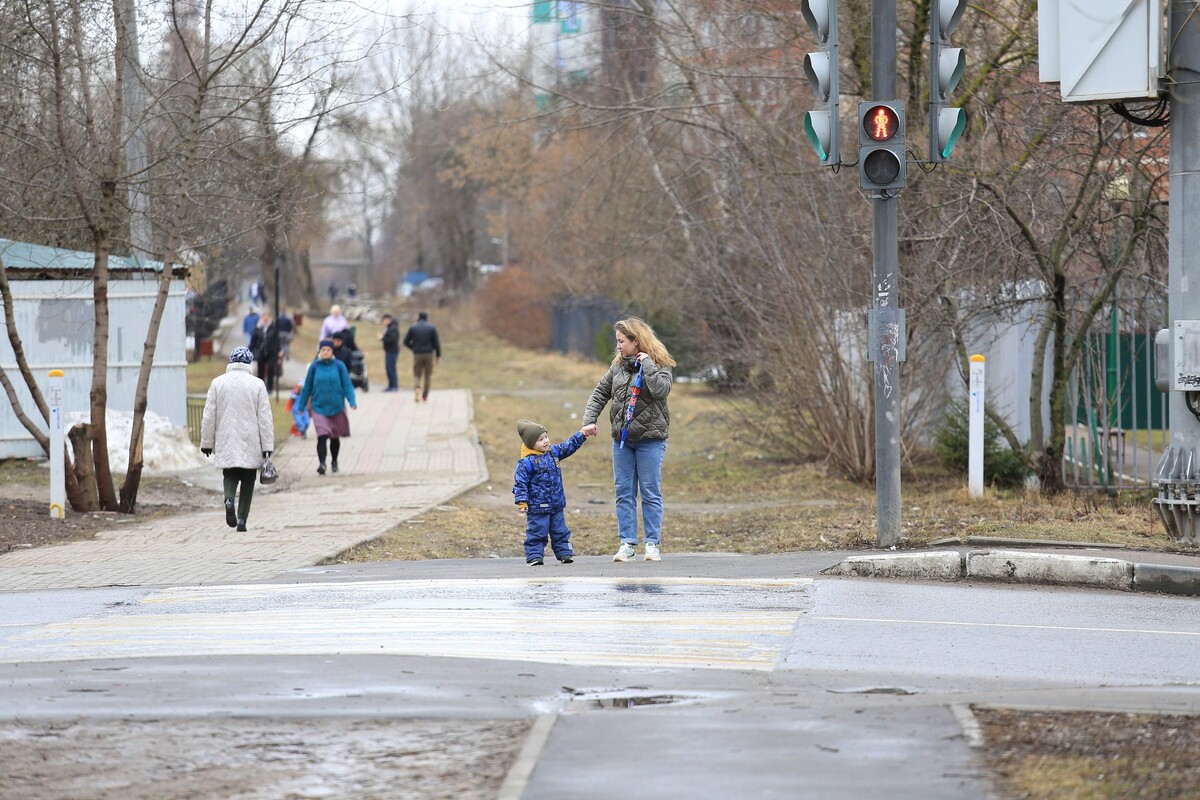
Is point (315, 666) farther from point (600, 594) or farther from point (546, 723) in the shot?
point (600, 594)

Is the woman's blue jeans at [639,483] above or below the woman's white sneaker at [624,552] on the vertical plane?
above

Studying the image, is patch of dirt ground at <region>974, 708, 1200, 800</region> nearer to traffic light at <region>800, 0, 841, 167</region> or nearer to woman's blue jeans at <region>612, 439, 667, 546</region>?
woman's blue jeans at <region>612, 439, 667, 546</region>

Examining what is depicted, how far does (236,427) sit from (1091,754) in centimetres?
1001

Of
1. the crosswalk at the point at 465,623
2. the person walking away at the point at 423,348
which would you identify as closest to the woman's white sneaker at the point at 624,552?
the crosswalk at the point at 465,623

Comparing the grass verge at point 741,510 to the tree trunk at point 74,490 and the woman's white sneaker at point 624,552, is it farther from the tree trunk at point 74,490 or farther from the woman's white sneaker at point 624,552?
the tree trunk at point 74,490

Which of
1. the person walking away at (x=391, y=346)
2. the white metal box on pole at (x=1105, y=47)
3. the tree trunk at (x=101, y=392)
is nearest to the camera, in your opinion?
the white metal box on pole at (x=1105, y=47)

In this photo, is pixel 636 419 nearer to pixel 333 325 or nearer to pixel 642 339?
pixel 642 339

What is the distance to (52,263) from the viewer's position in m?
20.3

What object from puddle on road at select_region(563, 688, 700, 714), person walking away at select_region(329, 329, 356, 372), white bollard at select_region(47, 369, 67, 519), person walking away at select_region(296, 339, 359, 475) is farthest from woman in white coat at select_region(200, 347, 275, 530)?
puddle on road at select_region(563, 688, 700, 714)

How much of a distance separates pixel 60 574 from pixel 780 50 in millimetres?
11815

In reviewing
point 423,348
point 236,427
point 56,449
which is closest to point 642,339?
point 236,427

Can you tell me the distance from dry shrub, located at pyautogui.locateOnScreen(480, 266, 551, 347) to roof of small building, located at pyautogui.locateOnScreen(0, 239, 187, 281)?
3433cm

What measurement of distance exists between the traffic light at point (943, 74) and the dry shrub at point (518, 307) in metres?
43.9

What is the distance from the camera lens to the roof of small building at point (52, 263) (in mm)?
19969
